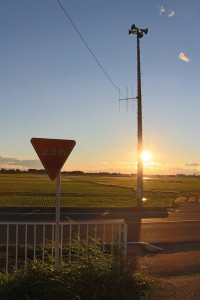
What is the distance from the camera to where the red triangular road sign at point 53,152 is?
23.0ft

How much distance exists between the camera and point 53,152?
7051mm

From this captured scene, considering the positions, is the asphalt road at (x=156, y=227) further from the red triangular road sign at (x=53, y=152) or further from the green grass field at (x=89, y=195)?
the green grass field at (x=89, y=195)

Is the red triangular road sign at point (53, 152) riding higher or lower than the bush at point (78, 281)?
higher

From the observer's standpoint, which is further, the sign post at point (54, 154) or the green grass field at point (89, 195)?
the green grass field at point (89, 195)

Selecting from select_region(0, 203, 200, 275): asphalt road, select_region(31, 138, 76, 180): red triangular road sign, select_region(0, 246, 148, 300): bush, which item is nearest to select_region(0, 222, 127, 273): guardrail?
select_region(0, 246, 148, 300): bush

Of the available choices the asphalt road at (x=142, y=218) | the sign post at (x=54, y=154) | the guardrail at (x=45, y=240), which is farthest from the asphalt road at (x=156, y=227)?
the sign post at (x=54, y=154)

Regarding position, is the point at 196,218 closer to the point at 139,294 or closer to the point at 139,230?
the point at 139,230

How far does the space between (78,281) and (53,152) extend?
189cm

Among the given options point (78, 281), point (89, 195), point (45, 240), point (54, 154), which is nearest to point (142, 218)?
point (45, 240)

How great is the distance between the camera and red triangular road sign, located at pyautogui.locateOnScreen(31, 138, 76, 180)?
23.0 feet

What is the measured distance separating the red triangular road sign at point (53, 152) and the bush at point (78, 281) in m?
1.31

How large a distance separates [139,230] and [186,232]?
4.80ft

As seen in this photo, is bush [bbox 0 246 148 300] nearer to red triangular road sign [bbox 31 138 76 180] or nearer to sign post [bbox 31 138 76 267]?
sign post [bbox 31 138 76 267]

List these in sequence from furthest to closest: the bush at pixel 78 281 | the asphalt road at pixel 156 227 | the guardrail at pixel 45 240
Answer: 1. the asphalt road at pixel 156 227
2. the guardrail at pixel 45 240
3. the bush at pixel 78 281
